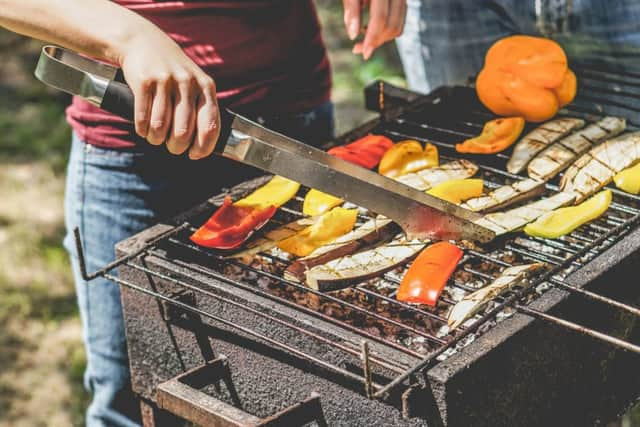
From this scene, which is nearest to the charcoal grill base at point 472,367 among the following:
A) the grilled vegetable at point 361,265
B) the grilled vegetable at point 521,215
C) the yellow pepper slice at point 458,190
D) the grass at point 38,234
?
the grilled vegetable at point 361,265

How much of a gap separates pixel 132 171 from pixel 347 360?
1120 millimetres

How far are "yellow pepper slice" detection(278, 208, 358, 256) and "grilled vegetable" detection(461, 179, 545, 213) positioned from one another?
12.5 inches

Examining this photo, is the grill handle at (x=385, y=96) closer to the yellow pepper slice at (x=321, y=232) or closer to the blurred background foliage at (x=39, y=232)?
the yellow pepper slice at (x=321, y=232)

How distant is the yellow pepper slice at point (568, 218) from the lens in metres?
2.53

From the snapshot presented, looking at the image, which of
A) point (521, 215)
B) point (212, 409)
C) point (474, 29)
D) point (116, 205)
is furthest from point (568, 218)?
point (474, 29)

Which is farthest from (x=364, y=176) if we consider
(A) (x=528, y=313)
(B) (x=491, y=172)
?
(B) (x=491, y=172)

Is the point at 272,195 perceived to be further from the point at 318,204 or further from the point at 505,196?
the point at 505,196

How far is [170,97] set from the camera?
86.7 inches

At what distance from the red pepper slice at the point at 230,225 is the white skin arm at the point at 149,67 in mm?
344

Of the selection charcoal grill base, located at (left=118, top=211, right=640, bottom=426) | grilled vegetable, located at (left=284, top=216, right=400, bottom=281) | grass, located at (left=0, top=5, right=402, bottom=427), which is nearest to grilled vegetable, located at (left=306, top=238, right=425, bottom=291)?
grilled vegetable, located at (left=284, top=216, right=400, bottom=281)

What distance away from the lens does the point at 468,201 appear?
272 cm

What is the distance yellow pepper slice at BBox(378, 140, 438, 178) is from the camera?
294 centimetres

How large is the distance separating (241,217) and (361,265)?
39 centimetres

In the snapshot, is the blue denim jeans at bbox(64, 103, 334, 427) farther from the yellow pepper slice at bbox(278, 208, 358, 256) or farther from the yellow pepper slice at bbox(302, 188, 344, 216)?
the yellow pepper slice at bbox(278, 208, 358, 256)
